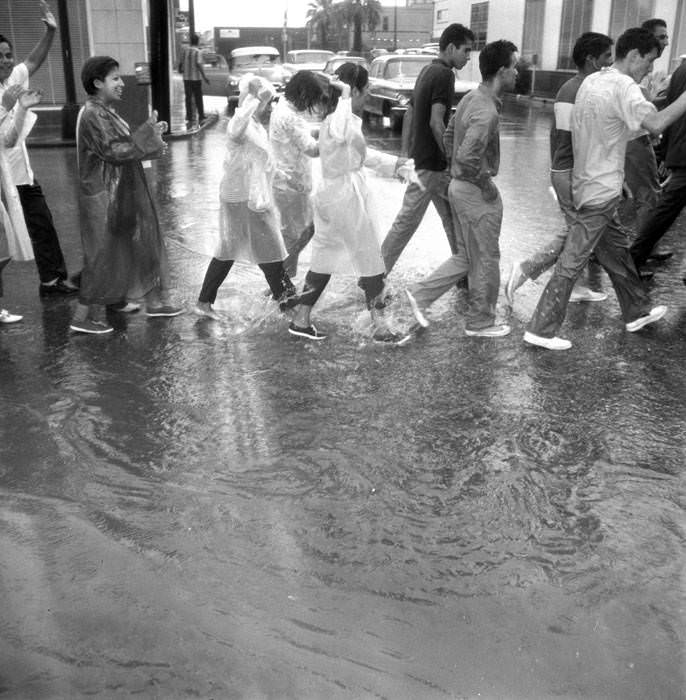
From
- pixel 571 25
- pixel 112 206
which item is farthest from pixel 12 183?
pixel 571 25

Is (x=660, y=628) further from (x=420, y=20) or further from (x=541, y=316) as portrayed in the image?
(x=420, y=20)

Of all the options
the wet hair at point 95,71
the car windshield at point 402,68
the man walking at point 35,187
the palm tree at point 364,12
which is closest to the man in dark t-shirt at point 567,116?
the wet hair at point 95,71

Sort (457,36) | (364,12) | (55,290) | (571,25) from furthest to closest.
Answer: (364,12) → (571,25) → (55,290) → (457,36)

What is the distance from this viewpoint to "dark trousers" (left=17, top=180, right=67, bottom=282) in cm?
648

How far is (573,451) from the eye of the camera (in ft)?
13.3

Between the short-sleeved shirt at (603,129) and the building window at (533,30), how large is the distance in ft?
106

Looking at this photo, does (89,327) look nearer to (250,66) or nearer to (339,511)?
(339,511)

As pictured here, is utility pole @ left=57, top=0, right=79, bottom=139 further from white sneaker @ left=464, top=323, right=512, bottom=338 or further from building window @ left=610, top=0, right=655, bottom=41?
building window @ left=610, top=0, right=655, bottom=41

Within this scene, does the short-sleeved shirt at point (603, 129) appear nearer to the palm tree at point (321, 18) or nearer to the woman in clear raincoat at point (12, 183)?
the woman in clear raincoat at point (12, 183)

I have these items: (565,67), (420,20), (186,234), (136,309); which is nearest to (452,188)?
(136,309)

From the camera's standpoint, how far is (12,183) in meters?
6.05

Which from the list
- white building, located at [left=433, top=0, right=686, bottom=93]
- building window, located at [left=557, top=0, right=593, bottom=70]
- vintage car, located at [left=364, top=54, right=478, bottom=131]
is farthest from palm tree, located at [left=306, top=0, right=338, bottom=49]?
vintage car, located at [left=364, top=54, right=478, bottom=131]

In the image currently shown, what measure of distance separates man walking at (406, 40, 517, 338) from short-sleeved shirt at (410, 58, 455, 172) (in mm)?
380

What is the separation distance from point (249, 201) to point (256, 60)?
2365 centimetres
